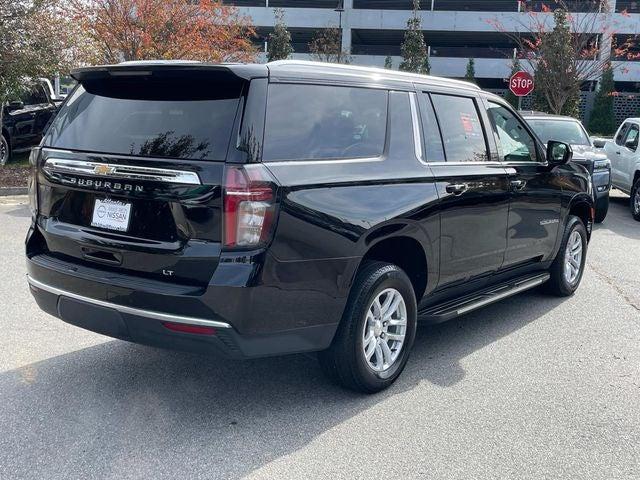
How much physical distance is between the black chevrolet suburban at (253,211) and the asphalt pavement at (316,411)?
410 millimetres

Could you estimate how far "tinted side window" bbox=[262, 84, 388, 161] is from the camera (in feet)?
11.4

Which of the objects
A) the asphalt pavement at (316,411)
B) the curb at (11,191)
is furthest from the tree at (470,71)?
the asphalt pavement at (316,411)

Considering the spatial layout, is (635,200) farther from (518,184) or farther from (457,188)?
(457,188)

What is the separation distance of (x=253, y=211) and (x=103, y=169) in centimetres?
91

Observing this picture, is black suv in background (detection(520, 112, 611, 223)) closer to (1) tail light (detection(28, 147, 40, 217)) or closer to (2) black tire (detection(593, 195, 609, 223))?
(2) black tire (detection(593, 195, 609, 223))

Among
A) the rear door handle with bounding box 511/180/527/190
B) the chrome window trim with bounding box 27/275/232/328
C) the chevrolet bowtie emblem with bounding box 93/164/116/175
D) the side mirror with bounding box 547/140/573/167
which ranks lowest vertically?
the chrome window trim with bounding box 27/275/232/328

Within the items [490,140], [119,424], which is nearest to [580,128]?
[490,140]

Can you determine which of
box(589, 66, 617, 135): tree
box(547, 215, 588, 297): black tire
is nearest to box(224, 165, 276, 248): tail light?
box(547, 215, 588, 297): black tire

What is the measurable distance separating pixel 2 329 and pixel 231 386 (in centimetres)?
201

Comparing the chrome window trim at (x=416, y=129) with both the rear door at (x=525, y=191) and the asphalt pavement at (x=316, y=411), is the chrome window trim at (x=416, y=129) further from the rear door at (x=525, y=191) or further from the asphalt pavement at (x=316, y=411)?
the asphalt pavement at (x=316, y=411)

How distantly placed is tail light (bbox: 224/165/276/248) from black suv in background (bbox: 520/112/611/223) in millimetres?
8249

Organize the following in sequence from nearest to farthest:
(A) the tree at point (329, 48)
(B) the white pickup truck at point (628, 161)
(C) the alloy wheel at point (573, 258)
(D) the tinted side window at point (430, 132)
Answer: (D) the tinted side window at point (430, 132) → (C) the alloy wheel at point (573, 258) → (B) the white pickup truck at point (628, 161) → (A) the tree at point (329, 48)

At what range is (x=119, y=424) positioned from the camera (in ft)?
11.7

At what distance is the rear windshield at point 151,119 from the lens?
3.38m
